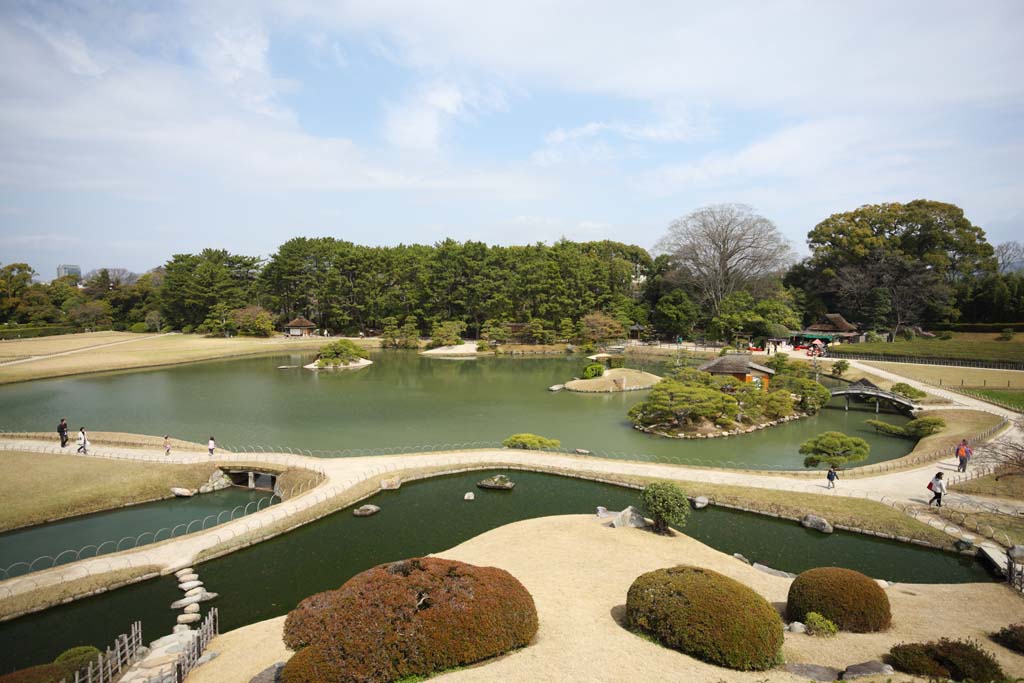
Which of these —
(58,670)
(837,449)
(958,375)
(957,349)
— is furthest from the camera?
(957,349)

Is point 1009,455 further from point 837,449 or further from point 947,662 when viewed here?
point 947,662

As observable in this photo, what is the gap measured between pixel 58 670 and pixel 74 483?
12422 mm

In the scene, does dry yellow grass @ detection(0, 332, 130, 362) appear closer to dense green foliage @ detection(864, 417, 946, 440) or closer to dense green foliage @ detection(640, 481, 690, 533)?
dense green foliage @ detection(640, 481, 690, 533)

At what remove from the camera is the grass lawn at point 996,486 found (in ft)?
54.0

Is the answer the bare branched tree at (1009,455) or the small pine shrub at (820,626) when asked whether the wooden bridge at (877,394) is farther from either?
the small pine shrub at (820,626)

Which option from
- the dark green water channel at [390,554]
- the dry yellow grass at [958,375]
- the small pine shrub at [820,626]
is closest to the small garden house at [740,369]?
the dry yellow grass at [958,375]

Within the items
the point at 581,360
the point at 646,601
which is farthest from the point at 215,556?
the point at 581,360

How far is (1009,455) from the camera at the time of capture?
15477mm

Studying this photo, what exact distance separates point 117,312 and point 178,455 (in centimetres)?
7129

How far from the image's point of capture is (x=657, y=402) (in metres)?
26.7

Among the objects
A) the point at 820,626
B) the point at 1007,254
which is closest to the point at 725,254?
the point at 1007,254

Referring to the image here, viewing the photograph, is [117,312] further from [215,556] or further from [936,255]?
[936,255]

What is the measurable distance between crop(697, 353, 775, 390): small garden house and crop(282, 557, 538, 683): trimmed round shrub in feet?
91.1

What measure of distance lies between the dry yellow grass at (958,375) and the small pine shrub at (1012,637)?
103ft
